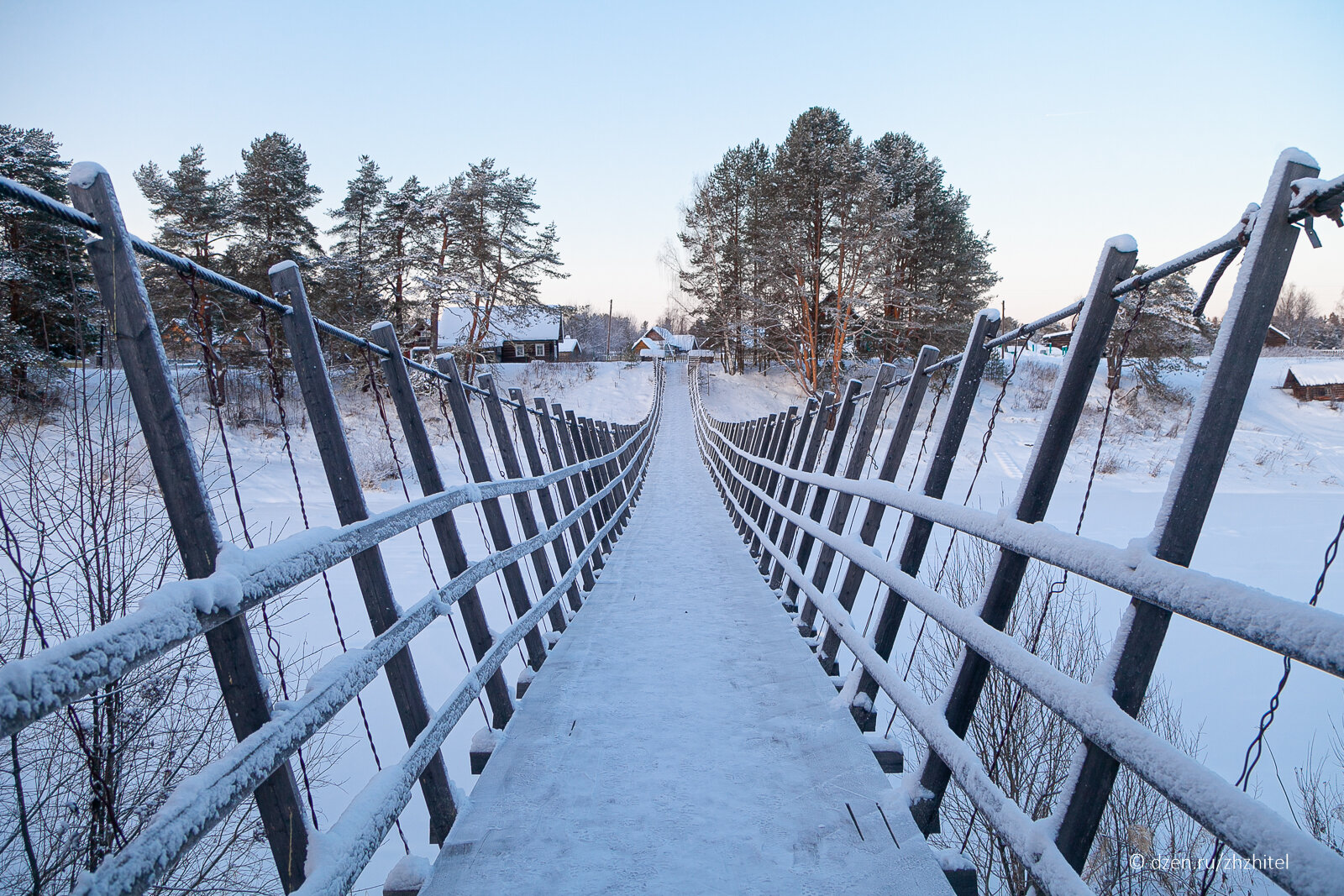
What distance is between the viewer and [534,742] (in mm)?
2963

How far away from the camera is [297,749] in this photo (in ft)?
4.85

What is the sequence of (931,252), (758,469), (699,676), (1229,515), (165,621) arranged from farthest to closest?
(931,252) < (1229,515) < (758,469) < (699,676) < (165,621)

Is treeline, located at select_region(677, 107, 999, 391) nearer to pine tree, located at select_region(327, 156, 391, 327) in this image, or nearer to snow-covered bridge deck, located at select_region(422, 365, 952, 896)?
pine tree, located at select_region(327, 156, 391, 327)

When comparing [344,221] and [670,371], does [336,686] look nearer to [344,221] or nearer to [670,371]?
[344,221]

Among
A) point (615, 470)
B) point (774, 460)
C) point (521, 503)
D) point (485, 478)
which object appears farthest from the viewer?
point (615, 470)

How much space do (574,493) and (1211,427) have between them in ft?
18.0

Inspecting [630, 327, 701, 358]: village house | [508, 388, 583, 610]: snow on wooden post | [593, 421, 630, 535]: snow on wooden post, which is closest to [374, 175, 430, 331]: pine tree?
[593, 421, 630, 535]: snow on wooden post

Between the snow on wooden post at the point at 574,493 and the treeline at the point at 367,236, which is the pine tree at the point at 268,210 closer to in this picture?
the treeline at the point at 367,236

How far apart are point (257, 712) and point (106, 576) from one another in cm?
355

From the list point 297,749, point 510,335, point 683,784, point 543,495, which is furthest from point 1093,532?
point 510,335

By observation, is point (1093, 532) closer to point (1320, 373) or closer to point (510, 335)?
point (1320, 373)

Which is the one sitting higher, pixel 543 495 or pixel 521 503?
pixel 521 503

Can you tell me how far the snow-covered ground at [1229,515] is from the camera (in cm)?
759

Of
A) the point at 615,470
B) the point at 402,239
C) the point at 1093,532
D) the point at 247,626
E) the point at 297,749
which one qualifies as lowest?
the point at 1093,532
